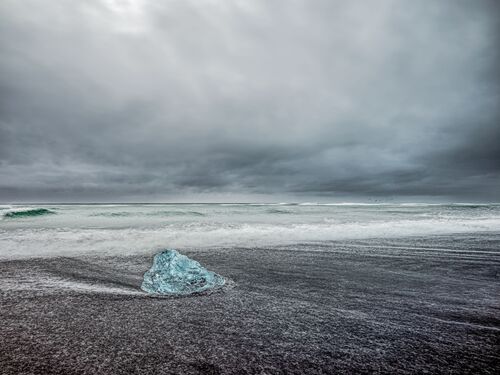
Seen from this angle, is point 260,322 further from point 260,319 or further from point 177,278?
point 177,278

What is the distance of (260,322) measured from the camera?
10.4 feet

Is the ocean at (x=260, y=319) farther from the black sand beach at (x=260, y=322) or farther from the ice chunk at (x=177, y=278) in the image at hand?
the ice chunk at (x=177, y=278)

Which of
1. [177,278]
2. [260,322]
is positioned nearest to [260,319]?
[260,322]

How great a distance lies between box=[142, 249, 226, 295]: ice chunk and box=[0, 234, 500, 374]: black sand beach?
0.26 m

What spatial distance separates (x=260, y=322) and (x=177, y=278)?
6.31ft

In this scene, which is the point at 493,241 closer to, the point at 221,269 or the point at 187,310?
the point at 221,269

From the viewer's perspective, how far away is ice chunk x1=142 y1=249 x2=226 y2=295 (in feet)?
14.3

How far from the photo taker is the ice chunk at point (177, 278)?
4359mm

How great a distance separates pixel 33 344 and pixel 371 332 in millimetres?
3156

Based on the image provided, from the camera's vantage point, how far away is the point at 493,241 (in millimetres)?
9938

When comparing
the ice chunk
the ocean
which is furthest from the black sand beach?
the ice chunk

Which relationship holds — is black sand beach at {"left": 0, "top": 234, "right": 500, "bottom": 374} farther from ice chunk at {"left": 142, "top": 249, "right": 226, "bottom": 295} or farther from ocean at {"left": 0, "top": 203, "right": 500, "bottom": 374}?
ice chunk at {"left": 142, "top": 249, "right": 226, "bottom": 295}

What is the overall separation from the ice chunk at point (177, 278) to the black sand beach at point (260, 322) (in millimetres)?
262

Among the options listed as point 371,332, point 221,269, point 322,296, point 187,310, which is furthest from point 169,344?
point 221,269
